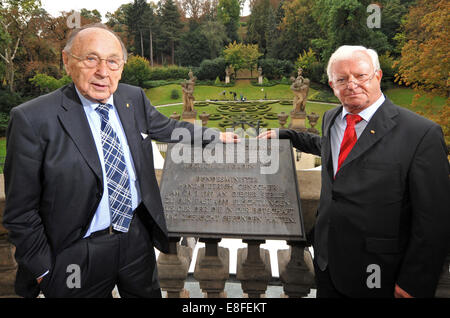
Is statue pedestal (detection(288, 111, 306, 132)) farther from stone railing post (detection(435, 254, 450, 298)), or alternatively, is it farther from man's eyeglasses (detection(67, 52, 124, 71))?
man's eyeglasses (detection(67, 52, 124, 71))

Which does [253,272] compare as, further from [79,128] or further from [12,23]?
[12,23]

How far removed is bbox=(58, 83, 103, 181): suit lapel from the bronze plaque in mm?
1013

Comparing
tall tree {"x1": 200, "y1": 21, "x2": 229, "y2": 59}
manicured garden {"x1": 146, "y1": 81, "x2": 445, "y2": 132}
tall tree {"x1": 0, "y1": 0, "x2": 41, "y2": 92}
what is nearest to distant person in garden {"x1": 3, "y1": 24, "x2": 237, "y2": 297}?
manicured garden {"x1": 146, "y1": 81, "x2": 445, "y2": 132}

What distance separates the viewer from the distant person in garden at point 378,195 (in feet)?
5.88

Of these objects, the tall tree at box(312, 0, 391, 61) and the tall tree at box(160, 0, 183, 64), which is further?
the tall tree at box(160, 0, 183, 64)

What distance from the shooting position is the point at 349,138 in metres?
2.10

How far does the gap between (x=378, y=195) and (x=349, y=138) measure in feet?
1.41

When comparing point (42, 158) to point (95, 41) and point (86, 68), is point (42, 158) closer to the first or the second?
point (86, 68)

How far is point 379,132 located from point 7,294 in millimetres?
3638

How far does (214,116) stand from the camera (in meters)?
25.5

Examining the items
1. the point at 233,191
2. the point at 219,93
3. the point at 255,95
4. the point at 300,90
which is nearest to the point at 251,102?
the point at 255,95

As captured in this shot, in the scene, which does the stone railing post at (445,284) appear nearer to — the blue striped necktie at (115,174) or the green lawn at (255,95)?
the blue striped necktie at (115,174)

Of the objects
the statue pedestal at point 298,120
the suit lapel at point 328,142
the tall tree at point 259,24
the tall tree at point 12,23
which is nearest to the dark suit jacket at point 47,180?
the suit lapel at point 328,142

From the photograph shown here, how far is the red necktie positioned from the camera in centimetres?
209
